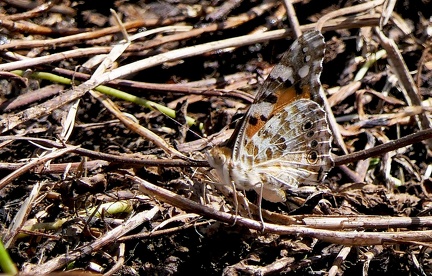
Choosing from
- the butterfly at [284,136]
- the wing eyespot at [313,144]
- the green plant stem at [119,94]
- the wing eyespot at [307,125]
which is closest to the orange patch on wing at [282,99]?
the butterfly at [284,136]

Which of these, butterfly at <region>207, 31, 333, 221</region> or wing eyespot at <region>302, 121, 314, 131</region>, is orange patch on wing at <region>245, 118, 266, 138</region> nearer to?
butterfly at <region>207, 31, 333, 221</region>

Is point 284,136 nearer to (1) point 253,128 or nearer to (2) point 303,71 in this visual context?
(1) point 253,128

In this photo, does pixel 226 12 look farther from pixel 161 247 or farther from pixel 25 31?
pixel 161 247

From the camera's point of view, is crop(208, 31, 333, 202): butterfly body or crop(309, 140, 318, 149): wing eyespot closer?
crop(208, 31, 333, 202): butterfly body

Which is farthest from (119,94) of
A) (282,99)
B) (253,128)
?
(282,99)

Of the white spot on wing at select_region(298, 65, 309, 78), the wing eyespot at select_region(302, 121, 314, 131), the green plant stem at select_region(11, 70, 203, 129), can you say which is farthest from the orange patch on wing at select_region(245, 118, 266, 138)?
the green plant stem at select_region(11, 70, 203, 129)

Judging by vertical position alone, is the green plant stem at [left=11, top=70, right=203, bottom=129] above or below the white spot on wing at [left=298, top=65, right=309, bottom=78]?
below

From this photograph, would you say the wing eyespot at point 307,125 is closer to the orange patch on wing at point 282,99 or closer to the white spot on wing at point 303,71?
the orange patch on wing at point 282,99
